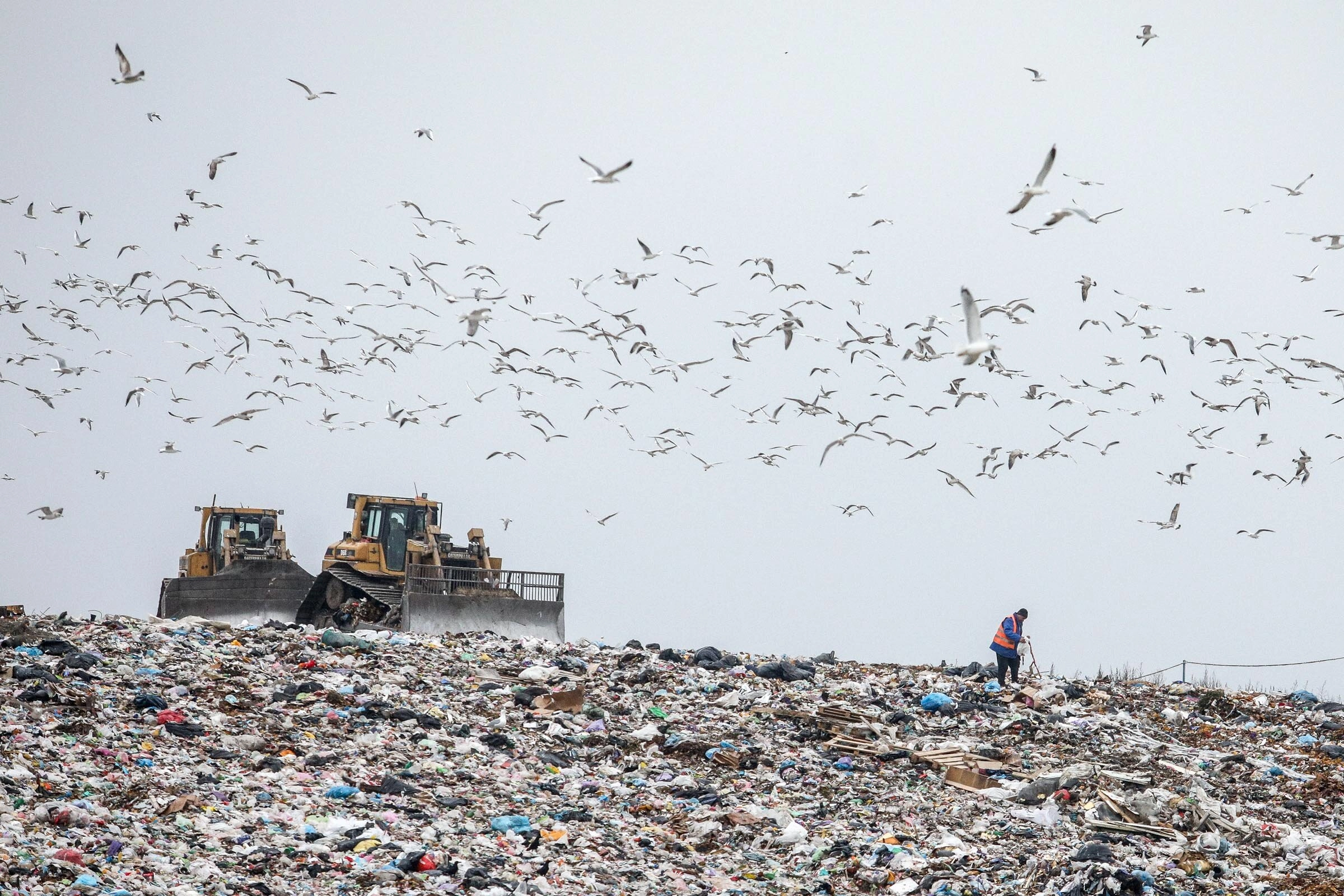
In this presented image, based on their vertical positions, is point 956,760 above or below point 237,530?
below

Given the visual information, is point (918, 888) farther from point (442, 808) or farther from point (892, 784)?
point (442, 808)

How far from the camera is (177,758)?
6.25m

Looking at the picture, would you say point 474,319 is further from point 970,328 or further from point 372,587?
point 372,587

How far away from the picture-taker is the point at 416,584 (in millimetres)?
13586

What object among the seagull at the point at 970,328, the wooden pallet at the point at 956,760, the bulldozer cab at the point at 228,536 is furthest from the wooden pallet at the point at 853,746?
the bulldozer cab at the point at 228,536

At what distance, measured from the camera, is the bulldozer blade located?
578 inches

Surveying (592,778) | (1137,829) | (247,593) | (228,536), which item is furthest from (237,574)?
(1137,829)

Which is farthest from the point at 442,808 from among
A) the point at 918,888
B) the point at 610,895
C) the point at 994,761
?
the point at 994,761

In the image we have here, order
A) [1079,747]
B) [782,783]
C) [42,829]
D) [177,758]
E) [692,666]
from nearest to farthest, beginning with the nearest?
[42,829]
[177,758]
[782,783]
[1079,747]
[692,666]

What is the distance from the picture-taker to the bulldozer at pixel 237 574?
14758mm

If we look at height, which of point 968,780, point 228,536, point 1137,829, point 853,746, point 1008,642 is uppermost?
point 228,536

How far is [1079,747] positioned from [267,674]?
5.64 metres

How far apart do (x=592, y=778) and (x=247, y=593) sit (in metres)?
9.33

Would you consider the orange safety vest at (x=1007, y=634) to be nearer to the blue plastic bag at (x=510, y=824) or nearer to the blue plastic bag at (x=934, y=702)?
the blue plastic bag at (x=934, y=702)
